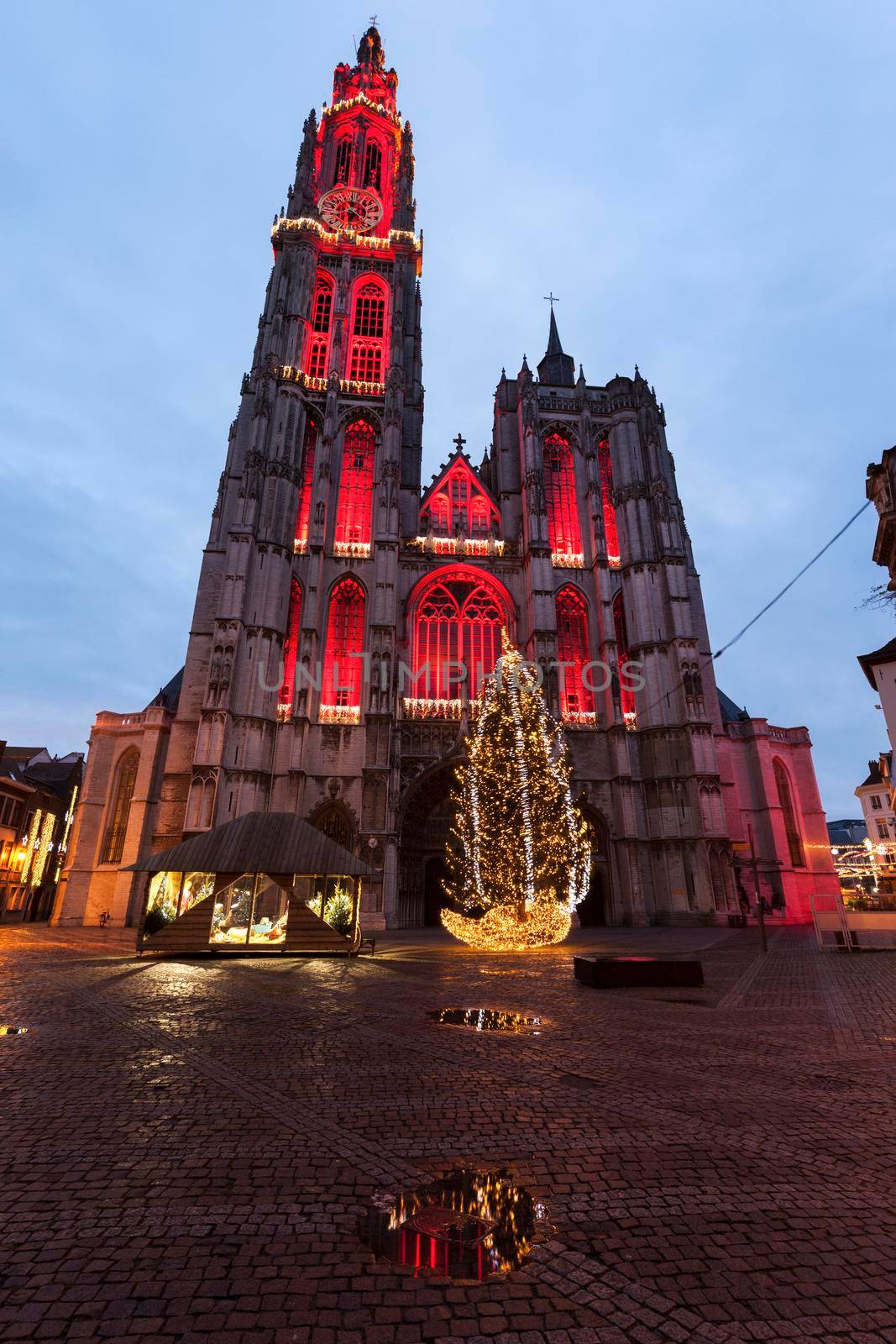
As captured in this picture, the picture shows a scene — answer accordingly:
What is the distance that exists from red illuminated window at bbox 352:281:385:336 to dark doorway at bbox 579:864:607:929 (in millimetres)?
31392

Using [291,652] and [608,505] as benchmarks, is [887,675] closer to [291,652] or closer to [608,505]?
[608,505]

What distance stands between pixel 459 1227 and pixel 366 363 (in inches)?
1510

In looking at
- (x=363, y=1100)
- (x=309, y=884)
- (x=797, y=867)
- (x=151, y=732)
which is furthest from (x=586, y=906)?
(x=363, y=1100)

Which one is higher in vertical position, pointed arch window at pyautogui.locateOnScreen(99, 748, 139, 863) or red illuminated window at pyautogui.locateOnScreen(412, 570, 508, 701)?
red illuminated window at pyautogui.locateOnScreen(412, 570, 508, 701)

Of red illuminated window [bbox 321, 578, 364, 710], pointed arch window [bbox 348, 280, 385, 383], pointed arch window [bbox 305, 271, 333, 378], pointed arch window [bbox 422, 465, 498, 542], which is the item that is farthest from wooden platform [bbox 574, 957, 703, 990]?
pointed arch window [bbox 305, 271, 333, 378]

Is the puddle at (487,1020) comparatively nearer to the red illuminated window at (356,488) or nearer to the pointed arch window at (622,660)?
the pointed arch window at (622,660)

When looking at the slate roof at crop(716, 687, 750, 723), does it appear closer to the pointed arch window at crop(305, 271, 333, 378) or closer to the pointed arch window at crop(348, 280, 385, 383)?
the pointed arch window at crop(348, 280, 385, 383)

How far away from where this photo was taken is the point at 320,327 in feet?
117

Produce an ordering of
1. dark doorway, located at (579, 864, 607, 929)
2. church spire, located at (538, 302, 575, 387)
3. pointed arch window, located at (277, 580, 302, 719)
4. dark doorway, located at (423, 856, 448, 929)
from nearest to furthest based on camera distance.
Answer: pointed arch window, located at (277, 580, 302, 719) → dark doorway, located at (579, 864, 607, 929) → dark doorway, located at (423, 856, 448, 929) → church spire, located at (538, 302, 575, 387)

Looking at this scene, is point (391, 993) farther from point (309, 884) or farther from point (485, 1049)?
point (309, 884)

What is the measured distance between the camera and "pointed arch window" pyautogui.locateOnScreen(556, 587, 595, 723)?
30.0 meters

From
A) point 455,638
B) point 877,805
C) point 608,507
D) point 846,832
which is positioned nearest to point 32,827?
point 455,638

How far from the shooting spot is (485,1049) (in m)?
6.16

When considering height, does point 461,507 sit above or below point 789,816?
above
